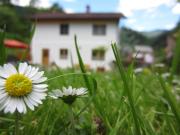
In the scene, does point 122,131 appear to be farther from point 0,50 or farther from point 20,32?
point 20,32

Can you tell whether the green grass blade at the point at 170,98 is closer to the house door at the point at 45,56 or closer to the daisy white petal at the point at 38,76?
the daisy white petal at the point at 38,76

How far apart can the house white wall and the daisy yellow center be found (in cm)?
2674

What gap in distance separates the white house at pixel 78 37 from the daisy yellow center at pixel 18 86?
2665cm

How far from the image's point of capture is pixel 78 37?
29.3m

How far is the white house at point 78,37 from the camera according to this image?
2827cm

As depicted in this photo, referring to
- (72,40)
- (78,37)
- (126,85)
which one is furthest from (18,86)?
(72,40)

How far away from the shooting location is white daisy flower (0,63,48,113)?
2.10 ft

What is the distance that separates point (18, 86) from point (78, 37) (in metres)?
28.7

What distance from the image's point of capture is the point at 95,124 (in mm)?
973

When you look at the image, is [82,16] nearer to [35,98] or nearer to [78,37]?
[78,37]

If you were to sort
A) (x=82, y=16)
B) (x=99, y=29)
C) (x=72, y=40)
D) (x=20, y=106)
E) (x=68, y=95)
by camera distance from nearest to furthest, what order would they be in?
(x=20, y=106) → (x=68, y=95) → (x=99, y=29) → (x=82, y=16) → (x=72, y=40)

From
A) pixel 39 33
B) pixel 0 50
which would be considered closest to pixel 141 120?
pixel 0 50

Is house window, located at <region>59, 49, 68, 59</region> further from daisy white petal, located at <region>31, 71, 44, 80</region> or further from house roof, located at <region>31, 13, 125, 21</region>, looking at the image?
daisy white petal, located at <region>31, 71, 44, 80</region>

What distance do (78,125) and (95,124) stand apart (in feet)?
0.15
